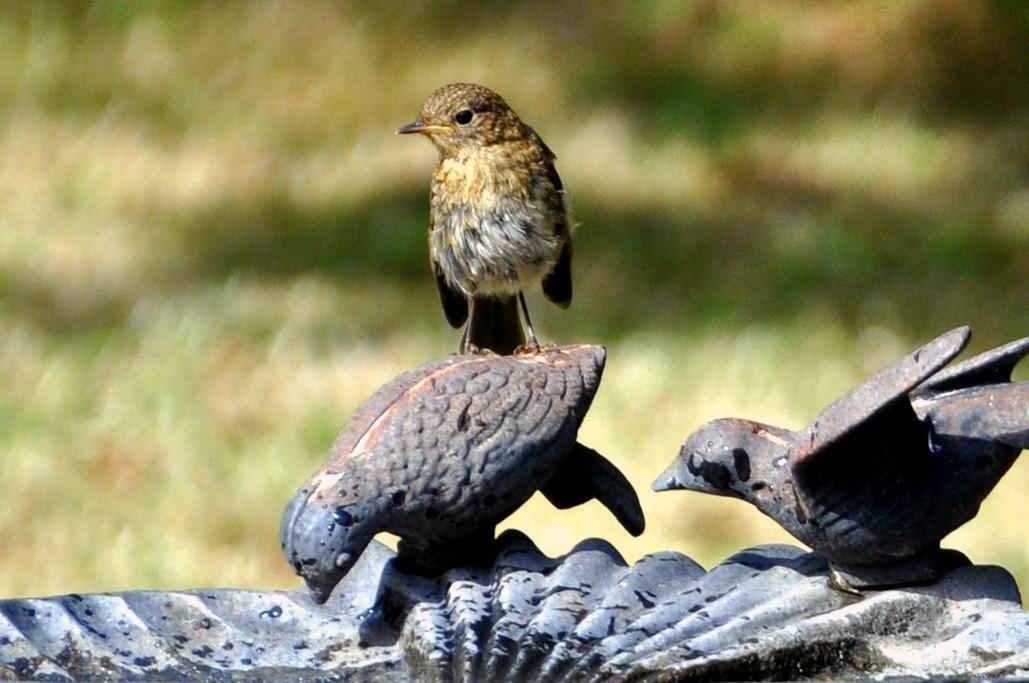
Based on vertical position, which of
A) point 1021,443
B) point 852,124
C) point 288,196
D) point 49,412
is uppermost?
point 852,124

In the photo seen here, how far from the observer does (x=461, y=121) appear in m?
4.54

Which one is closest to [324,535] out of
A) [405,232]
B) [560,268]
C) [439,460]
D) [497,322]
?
[439,460]

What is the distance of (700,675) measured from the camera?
2.59 metres

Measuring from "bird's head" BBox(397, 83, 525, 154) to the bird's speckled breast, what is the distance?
35mm

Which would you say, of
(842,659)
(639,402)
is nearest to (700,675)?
(842,659)

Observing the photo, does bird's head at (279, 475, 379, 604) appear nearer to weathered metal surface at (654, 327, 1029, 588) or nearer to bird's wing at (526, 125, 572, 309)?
weathered metal surface at (654, 327, 1029, 588)

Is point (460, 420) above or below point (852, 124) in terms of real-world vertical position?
below

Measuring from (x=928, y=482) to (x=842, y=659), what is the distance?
277 millimetres

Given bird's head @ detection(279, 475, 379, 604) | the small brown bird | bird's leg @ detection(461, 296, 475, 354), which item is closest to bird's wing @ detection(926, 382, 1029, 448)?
bird's head @ detection(279, 475, 379, 604)

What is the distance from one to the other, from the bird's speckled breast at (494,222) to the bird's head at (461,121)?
1.4 inches

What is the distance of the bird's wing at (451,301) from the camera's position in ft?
14.9

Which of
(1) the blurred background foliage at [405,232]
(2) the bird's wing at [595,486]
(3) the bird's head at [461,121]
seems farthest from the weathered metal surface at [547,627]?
(1) the blurred background foliage at [405,232]

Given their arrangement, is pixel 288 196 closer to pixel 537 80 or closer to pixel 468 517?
pixel 537 80

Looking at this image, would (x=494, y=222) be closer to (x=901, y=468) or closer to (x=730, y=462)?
(x=730, y=462)
